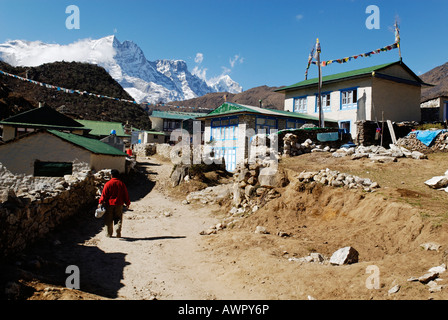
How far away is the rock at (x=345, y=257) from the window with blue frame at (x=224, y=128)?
67.8ft

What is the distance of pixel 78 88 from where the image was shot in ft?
269

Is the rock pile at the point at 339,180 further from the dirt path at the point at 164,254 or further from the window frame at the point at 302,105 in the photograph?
the window frame at the point at 302,105

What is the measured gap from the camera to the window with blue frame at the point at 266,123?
1052 inches

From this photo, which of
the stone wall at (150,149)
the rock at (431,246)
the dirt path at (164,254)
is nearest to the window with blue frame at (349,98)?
the dirt path at (164,254)

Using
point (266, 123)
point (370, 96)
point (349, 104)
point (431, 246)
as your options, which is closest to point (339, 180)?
point (431, 246)

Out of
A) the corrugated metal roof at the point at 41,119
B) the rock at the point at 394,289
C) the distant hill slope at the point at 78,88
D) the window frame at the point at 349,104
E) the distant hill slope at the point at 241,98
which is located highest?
the distant hill slope at the point at 241,98

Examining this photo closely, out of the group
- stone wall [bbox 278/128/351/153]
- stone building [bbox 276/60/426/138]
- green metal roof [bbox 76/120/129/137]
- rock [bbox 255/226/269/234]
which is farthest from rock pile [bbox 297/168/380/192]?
green metal roof [bbox 76/120/129/137]

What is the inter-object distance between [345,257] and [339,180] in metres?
4.97

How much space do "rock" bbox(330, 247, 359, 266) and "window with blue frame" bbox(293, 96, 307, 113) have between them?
27.3 metres

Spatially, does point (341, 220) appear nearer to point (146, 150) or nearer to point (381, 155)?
point (381, 155)

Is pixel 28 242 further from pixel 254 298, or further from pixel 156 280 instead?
pixel 254 298

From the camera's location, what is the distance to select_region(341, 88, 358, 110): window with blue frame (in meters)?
28.2

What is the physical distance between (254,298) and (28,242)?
5.24 meters

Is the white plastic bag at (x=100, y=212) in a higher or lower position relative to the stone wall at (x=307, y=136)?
lower
